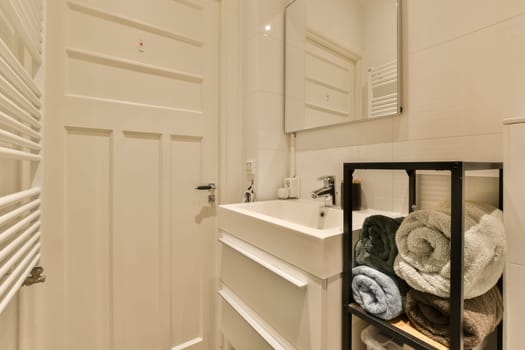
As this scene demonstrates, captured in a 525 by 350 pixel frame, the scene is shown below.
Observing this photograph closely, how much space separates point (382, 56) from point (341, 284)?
0.87 meters

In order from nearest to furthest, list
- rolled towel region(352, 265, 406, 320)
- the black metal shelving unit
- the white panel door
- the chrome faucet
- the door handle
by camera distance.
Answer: the black metal shelving unit
rolled towel region(352, 265, 406, 320)
the white panel door
the chrome faucet
the door handle

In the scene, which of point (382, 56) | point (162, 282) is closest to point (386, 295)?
point (382, 56)

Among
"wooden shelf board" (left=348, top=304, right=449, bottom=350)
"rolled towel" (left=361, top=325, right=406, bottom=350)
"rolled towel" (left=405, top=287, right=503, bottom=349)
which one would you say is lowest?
"rolled towel" (left=361, top=325, right=406, bottom=350)

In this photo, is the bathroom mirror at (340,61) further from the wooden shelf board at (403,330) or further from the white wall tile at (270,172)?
the wooden shelf board at (403,330)

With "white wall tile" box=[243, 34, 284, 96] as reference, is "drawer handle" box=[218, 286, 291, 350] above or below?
below

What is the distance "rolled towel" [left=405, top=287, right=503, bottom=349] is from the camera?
1.71 ft

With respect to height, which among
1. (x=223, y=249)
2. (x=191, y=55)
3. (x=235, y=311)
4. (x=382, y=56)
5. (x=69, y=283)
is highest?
(x=191, y=55)

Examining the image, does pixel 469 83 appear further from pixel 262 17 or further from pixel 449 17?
pixel 262 17

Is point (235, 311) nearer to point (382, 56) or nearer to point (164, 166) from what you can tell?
point (164, 166)

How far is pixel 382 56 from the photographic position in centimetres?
98

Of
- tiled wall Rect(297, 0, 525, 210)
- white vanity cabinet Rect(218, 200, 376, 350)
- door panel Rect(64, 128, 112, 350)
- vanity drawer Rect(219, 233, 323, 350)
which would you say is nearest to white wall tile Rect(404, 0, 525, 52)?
tiled wall Rect(297, 0, 525, 210)

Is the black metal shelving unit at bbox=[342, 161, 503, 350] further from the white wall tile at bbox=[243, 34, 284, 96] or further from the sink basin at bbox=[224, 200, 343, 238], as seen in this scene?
the white wall tile at bbox=[243, 34, 284, 96]

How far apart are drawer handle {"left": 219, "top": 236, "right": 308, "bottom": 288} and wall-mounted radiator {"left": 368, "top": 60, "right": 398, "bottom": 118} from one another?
710 millimetres

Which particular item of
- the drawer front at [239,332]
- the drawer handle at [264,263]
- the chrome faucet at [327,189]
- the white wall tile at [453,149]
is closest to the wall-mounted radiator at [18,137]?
the drawer handle at [264,263]
